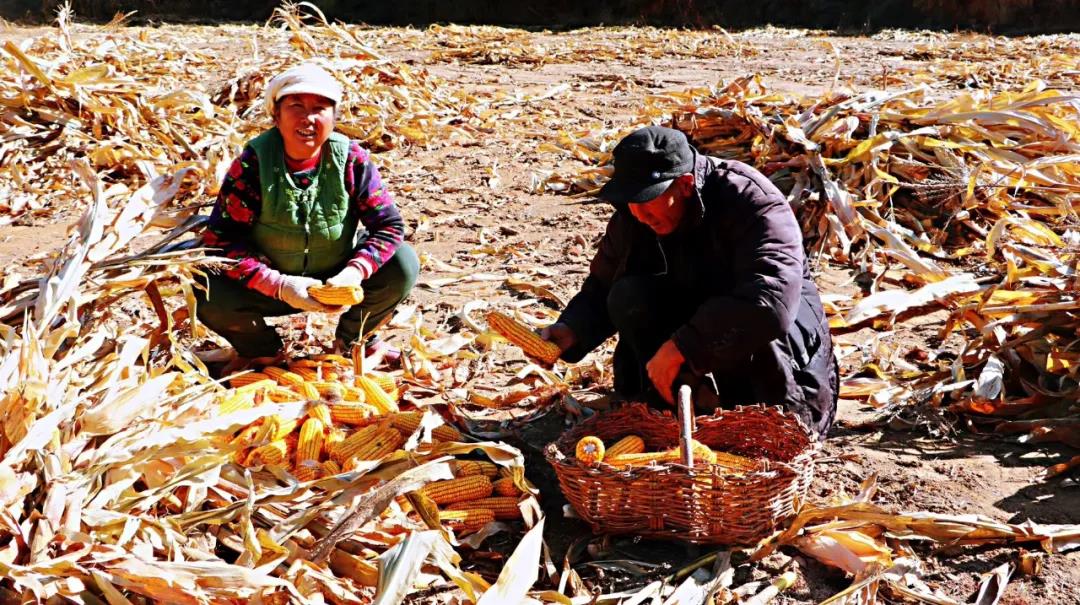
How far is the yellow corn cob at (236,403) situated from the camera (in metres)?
2.79

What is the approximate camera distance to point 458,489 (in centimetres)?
279

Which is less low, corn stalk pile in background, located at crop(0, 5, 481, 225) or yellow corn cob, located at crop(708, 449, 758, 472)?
corn stalk pile in background, located at crop(0, 5, 481, 225)

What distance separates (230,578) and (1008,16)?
1627cm

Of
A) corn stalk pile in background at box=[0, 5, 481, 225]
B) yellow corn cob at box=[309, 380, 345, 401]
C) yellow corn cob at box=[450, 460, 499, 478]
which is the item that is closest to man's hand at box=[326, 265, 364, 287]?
yellow corn cob at box=[309, 380, 345, 401]

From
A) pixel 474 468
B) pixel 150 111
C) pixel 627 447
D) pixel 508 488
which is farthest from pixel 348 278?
pixel 150 111

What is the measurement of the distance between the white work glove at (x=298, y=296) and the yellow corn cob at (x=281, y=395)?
26 cm

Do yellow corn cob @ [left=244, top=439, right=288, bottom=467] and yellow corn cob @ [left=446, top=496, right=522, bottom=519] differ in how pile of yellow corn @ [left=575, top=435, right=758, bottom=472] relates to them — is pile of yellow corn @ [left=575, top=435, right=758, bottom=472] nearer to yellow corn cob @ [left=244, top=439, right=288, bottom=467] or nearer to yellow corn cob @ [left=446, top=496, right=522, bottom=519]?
yellow corn cob @ [left=446, top=496, right=522, bottom=519]

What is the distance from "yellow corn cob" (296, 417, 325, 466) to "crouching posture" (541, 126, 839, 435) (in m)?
0.73

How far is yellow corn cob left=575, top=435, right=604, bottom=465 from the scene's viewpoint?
8.49 ft

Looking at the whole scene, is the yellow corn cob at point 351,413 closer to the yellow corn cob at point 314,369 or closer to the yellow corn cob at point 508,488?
the yellow corn cob at point 314,369

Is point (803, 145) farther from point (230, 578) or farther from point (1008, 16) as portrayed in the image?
point (1008, 16)

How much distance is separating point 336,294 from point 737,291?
1204 millimetres

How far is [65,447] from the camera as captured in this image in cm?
230

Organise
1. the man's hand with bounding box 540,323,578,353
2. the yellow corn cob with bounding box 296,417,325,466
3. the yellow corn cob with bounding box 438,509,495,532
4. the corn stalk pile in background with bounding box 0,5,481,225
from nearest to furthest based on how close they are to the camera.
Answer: the yellow corn cob with bounding box 438,509,495,532 < the yellow corn cob with bounding box 296,417,325,466 < the man's hand with bounding box 540,323,578,353 < the corn stalk pile in background with bounding box 0,5,481,225
